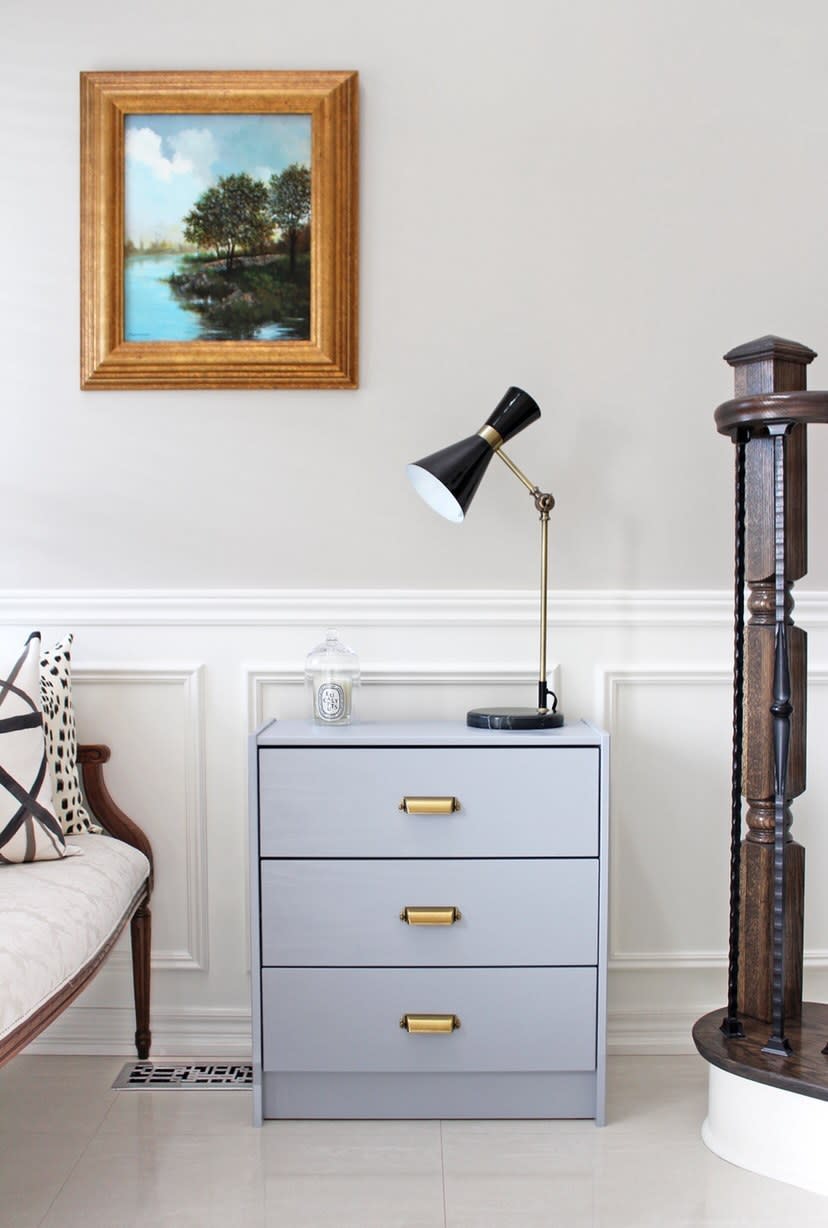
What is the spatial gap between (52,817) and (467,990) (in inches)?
32.5

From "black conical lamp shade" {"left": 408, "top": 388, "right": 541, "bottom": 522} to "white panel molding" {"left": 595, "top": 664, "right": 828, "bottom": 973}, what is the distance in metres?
0.55

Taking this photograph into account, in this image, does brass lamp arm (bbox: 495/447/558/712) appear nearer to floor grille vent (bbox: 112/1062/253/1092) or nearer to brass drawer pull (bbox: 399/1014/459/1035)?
brass drawer pull (bbox: 399/1014/459/1035)

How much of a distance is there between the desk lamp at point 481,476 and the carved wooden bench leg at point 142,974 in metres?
0.80

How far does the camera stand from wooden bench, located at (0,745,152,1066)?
149 centimetres

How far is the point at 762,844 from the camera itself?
1.91 m

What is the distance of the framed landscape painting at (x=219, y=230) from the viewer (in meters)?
2.20

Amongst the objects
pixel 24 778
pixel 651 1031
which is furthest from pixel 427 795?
pixel 651 1031

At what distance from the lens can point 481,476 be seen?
205 cm

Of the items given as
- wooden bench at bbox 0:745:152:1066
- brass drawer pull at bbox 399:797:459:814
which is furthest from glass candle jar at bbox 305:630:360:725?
wooden bench at bbox 0:745:152:1066

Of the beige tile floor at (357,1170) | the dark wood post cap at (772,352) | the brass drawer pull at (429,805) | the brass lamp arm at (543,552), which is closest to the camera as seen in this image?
the beige tile floor at (357,1170)

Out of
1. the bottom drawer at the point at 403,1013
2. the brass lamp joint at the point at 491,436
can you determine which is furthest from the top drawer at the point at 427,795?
the brass lamp joint at the point at 491,436

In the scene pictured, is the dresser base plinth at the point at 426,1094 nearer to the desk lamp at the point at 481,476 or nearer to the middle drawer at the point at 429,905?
the middle drawer at the point at 429,905

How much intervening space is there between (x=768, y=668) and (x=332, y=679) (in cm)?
82

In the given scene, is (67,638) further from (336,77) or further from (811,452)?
(811,452)
